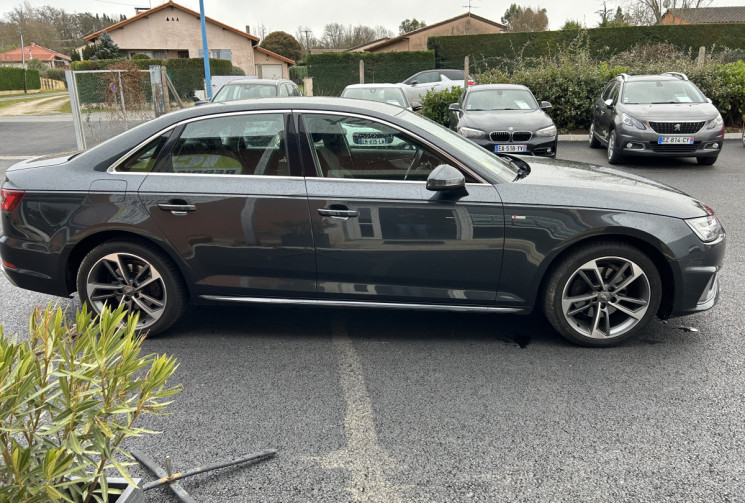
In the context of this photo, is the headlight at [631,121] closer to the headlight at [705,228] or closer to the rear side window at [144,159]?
the headlight at [705,228]

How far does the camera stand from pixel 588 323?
4059 millimetres

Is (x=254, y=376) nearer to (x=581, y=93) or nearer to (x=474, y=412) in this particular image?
(x=474, y=412)

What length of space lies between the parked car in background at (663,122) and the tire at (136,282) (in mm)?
9168

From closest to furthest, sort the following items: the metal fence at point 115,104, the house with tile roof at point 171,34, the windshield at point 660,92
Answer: the windshield at point 660,92
the metal fence at point 115,104
the house with tile roof at point 171,34

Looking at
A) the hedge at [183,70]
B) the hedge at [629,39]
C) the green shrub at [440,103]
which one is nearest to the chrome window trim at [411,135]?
the green shrub at [440,103]

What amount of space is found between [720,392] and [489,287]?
143cm

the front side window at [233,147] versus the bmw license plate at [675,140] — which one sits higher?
the front side window at [233,147]

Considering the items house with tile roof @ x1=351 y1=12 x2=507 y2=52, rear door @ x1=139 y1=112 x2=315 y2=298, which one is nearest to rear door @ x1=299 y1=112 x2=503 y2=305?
rear door @ x1=139 y1=112 x2=315 y2=298

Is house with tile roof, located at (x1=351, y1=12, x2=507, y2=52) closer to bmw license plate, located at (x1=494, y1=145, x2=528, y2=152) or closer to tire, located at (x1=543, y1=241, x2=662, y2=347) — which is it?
bmw license plate, located at (x1=494, y1=145, x2=528, y2=152)

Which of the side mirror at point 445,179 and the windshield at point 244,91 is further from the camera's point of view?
the windshield at point 244,91

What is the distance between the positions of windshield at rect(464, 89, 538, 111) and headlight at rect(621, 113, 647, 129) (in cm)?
163

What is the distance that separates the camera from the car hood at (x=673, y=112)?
10.6 metres

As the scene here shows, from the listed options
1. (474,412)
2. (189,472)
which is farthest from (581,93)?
(189,472)

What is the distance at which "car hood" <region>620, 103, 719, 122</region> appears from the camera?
10562mm
